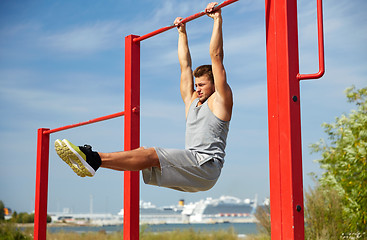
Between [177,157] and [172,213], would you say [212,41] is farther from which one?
[172,213]

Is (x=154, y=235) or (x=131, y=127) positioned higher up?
(x=131, y=127)

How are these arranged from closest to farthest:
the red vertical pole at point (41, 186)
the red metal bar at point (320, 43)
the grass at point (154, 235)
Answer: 1. the red metal bar at point (320, 43)
2. the red vertical pole at point (41, 186)
3. the grass at point (154, 235)

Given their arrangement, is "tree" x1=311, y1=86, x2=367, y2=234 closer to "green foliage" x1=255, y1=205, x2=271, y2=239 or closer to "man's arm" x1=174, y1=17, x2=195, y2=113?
"green foliage" x1=255, y1=205, x2=271, y2=239

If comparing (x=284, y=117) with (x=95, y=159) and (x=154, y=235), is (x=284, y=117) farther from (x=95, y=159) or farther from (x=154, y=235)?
(x=154, y=235)

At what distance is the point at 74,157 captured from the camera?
9.39 feet

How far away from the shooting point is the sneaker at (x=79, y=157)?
2.86 m

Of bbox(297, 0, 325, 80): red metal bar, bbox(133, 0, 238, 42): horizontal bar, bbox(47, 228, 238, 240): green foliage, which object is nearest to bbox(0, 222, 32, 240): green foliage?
bbox(47, 228, 238, 240): green foliage

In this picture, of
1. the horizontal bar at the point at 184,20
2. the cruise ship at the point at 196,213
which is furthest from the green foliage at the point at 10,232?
the cruise ship at the point at 196,213

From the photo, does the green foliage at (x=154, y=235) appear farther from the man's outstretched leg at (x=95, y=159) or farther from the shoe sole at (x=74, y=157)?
the shoe sole at (x=74, y=157)

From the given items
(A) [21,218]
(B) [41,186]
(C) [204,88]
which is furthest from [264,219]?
(A) [21,218]

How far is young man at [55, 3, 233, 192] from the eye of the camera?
301 cm

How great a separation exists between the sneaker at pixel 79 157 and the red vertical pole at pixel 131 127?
1065 millimetres

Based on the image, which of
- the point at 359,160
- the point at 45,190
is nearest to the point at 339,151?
the point at 359,160

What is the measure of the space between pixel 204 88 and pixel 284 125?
3.11ft
